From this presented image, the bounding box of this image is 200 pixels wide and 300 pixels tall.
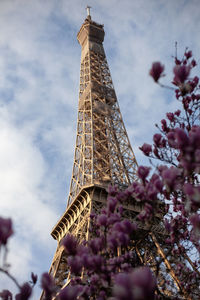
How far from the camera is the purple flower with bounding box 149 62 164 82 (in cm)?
408

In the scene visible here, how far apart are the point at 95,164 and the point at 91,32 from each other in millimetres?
18814

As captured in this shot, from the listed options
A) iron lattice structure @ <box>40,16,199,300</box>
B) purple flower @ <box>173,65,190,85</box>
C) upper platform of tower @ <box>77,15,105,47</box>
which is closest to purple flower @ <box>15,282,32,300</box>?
purple flower @ <box>173,65,190,85</box>

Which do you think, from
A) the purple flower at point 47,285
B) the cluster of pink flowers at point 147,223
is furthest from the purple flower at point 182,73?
the purple flower at point 47,285

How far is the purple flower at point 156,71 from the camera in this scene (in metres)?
4.08

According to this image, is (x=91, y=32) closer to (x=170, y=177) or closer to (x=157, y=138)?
(x=157, y=138)

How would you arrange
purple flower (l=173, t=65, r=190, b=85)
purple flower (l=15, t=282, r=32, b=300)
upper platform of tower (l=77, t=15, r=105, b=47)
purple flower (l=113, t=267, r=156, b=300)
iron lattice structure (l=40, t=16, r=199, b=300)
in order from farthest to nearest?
1. upper platform of tower (l=77, t=15, r=105, b=47)
2. iron lattice structure (l=40, t=16, r=199, b=300)
3. purple flower (l=173, t=65, r=190, b=85)
4. purple flower (l=15, t=282, r=32, b=300)
5. purple flower (l=113, t=267, r=156, b=300)

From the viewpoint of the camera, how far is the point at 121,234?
3.89 m

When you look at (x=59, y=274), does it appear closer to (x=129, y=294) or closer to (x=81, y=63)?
(x=129, y=294)

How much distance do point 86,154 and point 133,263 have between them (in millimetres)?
16742

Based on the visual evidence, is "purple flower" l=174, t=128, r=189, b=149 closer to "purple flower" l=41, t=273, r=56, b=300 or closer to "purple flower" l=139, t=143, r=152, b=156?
"purple flower" l=139, t=143, r=152, b=156

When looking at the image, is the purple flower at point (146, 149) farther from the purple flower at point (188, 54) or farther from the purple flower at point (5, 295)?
the purple flower at point (5, 295)

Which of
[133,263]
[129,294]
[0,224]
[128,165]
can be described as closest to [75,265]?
[0,224]

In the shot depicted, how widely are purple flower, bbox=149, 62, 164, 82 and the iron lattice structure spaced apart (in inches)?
399

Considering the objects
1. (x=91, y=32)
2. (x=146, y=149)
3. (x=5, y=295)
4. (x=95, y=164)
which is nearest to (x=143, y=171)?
(x=146, y=149)
